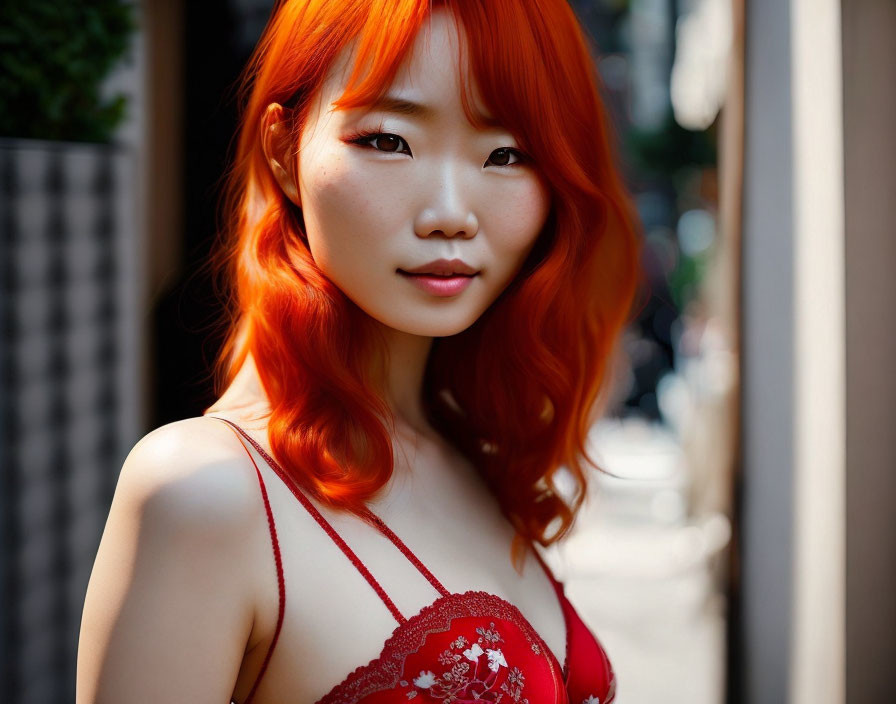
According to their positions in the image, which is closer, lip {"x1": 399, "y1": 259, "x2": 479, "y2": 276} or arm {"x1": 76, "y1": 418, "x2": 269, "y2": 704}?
arm {"x1": 76, "y1": 418, "x2": 269, "y2": 704}

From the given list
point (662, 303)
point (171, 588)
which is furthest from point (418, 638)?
point (662, 303)

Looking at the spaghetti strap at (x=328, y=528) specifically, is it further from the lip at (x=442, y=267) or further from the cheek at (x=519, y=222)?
the cheek at (x=519, y=222)

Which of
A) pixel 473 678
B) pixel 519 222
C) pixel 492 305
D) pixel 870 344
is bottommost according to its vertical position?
pixel 473 678

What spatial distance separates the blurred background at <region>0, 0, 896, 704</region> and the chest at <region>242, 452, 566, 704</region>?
1.27 ft

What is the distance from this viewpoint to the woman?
1.01 m

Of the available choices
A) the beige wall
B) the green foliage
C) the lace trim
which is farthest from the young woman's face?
the green foliage

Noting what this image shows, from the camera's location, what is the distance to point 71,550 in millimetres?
2281

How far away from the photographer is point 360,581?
1.12 metres

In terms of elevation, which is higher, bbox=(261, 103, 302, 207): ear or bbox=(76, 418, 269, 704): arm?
bbox=(261, 103, 302, 207): ear

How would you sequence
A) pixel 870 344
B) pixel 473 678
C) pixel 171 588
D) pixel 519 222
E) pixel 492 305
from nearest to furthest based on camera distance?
1. pixel 171 588
2. pixel 473 678
3. pixel 519 222
4. pixel 492 305
5. pixel 870 344

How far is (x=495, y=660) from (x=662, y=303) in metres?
1.31

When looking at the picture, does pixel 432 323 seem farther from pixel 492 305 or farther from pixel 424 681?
pixel 424 681

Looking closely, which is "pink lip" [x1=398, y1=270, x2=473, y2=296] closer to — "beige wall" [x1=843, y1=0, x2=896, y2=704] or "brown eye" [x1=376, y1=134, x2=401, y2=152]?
"brown eye" [x1=376, y1=134, x2=401, y2=152]

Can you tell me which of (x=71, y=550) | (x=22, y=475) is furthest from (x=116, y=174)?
(x=71, y=550)
